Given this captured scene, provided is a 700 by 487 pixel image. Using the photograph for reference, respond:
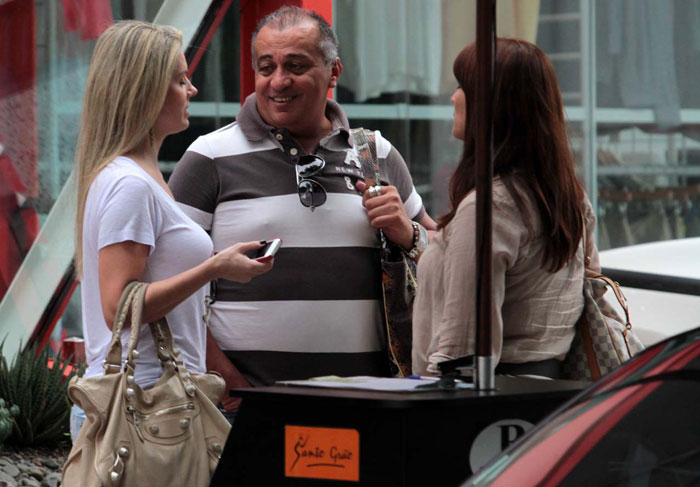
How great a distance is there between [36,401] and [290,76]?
10.3 feet

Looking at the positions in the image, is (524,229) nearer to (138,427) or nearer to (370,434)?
(370,434)

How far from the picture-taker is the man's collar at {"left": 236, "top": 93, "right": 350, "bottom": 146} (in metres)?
3.29

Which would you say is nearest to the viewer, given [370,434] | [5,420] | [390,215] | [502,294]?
[370,434]

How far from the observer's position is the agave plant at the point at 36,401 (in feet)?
18.7

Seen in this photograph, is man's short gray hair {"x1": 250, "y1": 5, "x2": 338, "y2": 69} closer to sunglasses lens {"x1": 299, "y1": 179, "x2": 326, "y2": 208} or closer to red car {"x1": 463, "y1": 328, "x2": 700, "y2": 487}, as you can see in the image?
sunglasses lens {"x1": 299, "y1": 179, "x2": 326, "y2": 208}

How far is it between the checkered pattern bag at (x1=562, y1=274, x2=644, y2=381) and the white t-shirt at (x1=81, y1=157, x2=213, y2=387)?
0.92 metres

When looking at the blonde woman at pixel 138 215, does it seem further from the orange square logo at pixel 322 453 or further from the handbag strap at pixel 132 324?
the orange square logo at pixel 322 453

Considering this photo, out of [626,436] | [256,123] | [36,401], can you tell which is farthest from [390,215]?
[36,401]

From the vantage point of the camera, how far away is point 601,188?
33.5ft

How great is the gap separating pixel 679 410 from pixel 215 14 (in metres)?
5.36

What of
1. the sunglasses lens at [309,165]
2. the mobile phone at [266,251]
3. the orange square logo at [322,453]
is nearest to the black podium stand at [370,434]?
the orange square logo at [322,453]

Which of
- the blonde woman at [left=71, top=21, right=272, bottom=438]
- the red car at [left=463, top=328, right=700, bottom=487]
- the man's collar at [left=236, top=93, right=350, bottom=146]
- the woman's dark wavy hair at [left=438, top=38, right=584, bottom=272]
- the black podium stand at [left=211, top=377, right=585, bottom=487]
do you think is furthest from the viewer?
the man's collar at [left=236, top=93, right=350, bottom=146]

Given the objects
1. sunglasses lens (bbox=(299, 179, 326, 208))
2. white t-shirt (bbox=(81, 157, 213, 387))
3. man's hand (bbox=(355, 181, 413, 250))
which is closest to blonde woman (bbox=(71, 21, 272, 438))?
white t-shirt (bbox=(81, 157, 213, 387))

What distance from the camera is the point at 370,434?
180 centimetres
